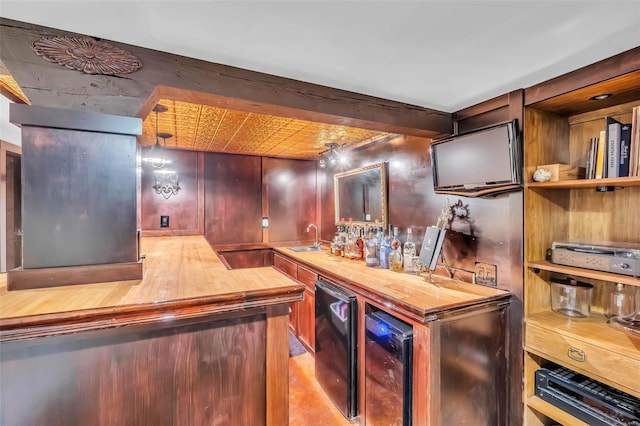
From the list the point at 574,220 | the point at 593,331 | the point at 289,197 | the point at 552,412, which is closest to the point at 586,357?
the point at 593,331

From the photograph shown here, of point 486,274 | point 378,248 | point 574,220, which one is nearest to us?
point 574,220

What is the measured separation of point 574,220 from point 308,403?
7.40 feet

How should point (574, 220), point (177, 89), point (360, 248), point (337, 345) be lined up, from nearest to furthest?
point (177, 89) → point (574, 220) → point (337, 345) → point (360, 248)

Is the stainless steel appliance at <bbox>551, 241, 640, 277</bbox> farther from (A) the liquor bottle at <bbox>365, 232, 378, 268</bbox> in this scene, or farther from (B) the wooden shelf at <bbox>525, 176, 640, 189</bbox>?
(A) the liquor bottle at <bbox>365, 232, 378, 268</bbox>

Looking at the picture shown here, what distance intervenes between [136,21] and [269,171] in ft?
9.66

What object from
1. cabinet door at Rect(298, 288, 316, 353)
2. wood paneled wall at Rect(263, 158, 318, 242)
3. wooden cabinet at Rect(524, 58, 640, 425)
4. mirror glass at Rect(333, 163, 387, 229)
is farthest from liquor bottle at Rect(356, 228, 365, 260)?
wooden cabinet at Rect(524, 58, 640, 425)

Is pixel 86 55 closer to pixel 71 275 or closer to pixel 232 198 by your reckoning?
pixel 71 275

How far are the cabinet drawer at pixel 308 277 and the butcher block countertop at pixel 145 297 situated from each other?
1.31 metres

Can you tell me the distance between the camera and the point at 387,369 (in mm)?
1714

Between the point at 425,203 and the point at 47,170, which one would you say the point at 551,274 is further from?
the point at 47,170

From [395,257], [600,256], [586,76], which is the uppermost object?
[586,76]

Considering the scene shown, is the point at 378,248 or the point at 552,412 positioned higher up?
the point at 378,248

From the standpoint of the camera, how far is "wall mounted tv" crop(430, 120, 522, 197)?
1711 millimetres

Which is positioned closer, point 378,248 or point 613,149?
point 613,149
